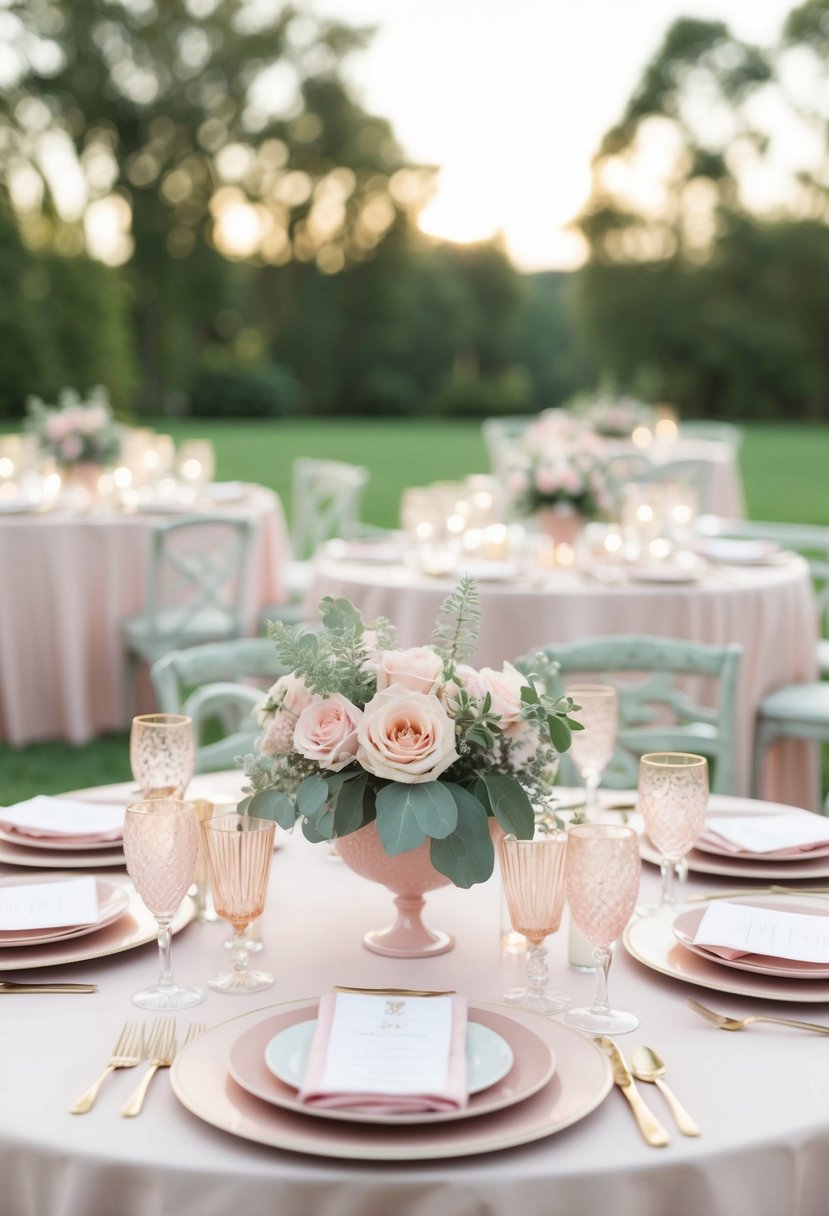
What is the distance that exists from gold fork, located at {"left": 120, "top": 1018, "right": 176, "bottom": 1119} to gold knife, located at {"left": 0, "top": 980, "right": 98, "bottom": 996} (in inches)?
5.4

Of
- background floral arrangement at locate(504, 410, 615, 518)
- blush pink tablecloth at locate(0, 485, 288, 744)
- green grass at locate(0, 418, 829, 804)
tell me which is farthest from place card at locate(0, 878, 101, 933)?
green grass at locate(0, 418, 829, 804)

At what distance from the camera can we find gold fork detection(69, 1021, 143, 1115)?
127 cm

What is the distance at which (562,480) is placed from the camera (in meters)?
4.75

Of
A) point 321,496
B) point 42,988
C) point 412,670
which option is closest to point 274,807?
point 412,670

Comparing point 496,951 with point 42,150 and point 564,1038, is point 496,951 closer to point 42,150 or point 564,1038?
point 564,1038

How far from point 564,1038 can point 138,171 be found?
3287 cm

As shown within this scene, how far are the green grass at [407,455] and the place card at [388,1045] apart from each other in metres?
4.93

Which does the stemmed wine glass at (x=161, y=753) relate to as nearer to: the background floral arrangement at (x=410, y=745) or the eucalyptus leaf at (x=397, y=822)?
the background floral arrangement at (x=410, y=745)

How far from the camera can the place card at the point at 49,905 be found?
1.69m

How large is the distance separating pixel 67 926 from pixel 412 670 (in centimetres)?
54

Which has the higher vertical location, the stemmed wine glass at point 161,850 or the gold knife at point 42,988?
the stemmed wine glass at point 161,850

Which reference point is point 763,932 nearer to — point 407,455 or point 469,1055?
point 469,1055

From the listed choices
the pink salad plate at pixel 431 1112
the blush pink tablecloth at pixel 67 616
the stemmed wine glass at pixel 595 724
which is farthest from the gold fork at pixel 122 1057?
the blush pink tablecloth at pixel 67 616

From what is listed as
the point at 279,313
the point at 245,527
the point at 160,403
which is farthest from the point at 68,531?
the point at 279,313
